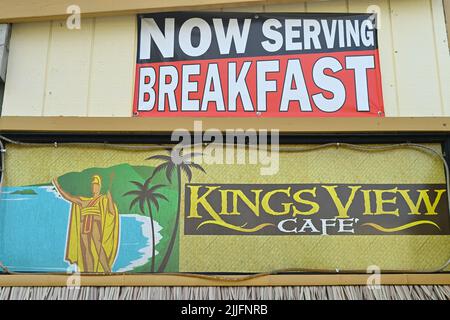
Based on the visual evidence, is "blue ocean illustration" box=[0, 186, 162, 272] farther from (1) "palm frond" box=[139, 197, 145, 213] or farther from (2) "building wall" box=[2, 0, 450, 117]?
(2) "building wall" box=[2, 0, 450, 117]

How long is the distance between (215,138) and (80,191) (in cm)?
75

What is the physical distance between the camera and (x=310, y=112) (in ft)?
8.96

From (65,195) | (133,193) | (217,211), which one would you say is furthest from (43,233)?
(217,211)

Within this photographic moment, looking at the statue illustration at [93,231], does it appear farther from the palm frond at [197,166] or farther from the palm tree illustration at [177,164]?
the palm frond at [197,166]

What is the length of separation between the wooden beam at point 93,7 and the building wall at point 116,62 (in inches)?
2.1

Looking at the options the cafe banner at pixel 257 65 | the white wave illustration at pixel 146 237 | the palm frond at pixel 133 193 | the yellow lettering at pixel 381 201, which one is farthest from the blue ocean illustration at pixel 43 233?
the yellow lettering at pixel 381 201

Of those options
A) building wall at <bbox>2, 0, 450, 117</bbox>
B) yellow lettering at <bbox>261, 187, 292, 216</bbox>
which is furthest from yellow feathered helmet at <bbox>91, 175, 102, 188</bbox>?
yellow lettering at <bbox>261, 187, 292, 216</bbox>

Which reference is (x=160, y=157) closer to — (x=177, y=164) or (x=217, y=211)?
(x=177, y=164)

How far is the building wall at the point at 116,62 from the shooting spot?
2.75m

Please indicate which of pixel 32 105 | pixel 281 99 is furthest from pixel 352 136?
pixel 32 105

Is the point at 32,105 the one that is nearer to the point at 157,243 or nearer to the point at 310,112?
the point at 157,243

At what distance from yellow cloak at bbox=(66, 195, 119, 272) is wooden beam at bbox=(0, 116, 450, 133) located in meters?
0.39

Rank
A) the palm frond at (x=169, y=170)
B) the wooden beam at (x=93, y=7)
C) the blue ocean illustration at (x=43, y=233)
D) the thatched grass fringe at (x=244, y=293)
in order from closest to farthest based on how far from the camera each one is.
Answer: the thatched grass fringe at (x=244, y=293) < the blue ocean illustration at (x=43, y=233) < the palm frond at (x=169, y=170) < the wooden beam at (x=93, y=7)

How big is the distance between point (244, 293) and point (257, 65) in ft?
3.93
